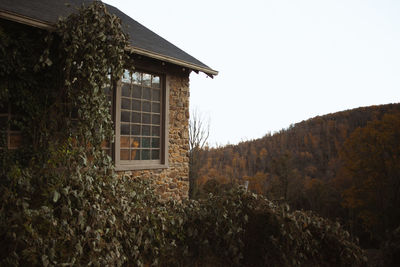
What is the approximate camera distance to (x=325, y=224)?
16.5ft

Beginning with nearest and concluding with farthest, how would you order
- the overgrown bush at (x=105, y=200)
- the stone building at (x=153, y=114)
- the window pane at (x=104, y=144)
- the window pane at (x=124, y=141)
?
the overgrown bush at (x=105, y=200) < the window pane at (x=104, y=144) < the stone building at (x=153, y=114) < the window pane at (x=124, y=141)

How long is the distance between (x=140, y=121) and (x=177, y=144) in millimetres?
1117

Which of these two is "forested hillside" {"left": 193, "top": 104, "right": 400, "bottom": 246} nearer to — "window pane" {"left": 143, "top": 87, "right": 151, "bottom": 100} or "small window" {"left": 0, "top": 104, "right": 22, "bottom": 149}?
"window pane" {"left": 143, "top": 87, "right": 151, "bottom": 100}

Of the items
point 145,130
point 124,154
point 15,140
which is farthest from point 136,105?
point 15,140

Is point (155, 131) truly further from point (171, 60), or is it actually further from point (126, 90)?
point (171, 60)

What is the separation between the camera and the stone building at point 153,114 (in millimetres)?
5782

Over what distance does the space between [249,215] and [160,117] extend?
307cm

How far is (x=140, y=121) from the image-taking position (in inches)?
246

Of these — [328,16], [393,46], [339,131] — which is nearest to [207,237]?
[328,16]

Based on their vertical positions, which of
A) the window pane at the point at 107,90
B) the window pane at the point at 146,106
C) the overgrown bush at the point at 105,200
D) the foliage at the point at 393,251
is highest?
the window pane at the point at 107,90

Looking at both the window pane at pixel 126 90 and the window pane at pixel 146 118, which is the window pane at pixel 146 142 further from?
the window pane at pixel 126 90

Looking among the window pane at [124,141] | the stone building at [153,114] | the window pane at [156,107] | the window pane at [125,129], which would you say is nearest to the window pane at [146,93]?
the stone building at [153,114]

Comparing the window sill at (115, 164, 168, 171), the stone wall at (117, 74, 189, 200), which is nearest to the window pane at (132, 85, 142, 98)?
the stone wall at (117, 74, 189, 200)

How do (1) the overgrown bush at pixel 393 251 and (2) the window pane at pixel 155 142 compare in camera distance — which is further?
(2) the window pane at pixel 155 142
